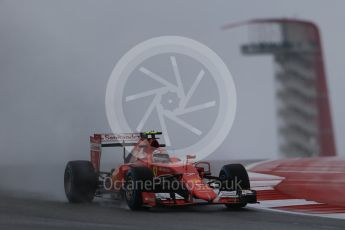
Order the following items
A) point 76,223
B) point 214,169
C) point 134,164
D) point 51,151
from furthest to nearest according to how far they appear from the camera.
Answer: point 214,169
point 51,151
point 134,164
point 76,223

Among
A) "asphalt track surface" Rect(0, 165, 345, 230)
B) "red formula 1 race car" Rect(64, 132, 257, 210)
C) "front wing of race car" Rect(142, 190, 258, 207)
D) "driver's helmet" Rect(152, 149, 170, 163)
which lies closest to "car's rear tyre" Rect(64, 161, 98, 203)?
"red formula 1 race car" Rect(64, 132, 257, 210)

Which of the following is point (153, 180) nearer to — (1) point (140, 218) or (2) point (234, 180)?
(1) point (140, 218)

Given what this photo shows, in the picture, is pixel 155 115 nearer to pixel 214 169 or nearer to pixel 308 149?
pixel 308 149

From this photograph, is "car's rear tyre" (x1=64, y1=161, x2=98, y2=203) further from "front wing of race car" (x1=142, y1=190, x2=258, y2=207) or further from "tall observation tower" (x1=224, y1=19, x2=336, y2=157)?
"tall observation tower" (x1=224, y1=19, x2=336, y2=157)

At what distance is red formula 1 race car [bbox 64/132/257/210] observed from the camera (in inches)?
476

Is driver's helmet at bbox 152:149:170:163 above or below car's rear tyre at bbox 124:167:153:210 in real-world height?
above

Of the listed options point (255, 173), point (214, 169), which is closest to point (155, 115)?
point (255, 173)

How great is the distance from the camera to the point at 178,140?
51.6ft

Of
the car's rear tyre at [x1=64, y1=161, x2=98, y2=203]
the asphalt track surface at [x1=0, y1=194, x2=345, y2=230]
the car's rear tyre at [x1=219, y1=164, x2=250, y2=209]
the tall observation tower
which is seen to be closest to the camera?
the asphalt track surface at [x1=0, y1=194, x2=345, y2=230]

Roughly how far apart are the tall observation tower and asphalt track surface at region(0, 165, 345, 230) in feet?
27.4

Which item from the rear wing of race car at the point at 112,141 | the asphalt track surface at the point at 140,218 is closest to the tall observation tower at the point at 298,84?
the rear wing of race car at the point at 112,141

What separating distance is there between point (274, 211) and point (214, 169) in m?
12.6

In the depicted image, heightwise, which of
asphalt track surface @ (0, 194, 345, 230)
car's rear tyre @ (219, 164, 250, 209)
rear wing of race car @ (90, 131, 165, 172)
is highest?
rear wing of race car @ (90, 131, 165, 172)

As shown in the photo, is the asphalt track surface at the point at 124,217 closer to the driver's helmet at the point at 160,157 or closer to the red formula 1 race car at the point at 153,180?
the red formula 1 race car at the point at 153,180
